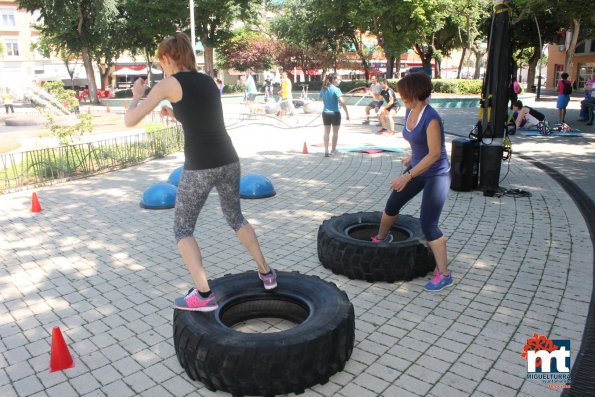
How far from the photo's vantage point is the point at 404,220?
524cm

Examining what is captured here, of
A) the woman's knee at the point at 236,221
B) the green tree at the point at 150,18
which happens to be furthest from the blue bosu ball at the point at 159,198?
the green tree at the point at 150,18

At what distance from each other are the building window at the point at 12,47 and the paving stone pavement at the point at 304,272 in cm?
6678

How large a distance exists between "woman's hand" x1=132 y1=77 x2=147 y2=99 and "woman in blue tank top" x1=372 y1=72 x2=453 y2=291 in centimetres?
205

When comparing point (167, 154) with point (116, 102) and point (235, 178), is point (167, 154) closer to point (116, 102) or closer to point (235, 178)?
point (235, 178)

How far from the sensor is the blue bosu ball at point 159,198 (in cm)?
730

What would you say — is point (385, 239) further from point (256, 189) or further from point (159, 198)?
point (159, 198)

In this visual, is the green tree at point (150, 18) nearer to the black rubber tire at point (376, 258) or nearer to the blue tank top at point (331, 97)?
the blue tank top at point (331, 97)

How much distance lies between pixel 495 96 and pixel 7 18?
2819 inches

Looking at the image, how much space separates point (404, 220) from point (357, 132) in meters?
10.9

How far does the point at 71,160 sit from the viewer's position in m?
9.84

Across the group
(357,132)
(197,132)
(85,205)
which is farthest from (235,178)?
(357,132)

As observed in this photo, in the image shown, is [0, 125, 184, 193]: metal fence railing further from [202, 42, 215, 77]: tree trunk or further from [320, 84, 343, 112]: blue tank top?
[202, 42, 215, 77]: tree trunk

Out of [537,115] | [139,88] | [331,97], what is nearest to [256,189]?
[331,97]

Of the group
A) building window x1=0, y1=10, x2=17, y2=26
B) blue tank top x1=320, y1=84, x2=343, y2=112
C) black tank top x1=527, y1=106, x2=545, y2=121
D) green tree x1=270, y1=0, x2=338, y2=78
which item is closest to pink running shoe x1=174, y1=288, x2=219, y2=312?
blue tank top x1=320, y1=84, x2=343, y2=112
